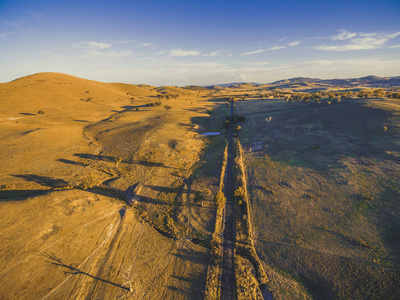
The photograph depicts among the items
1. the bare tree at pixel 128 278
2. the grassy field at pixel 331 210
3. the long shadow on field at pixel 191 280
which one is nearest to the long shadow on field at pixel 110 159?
the long shadow on field at pixel 191 280

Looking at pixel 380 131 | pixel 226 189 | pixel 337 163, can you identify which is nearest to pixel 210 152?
pixel 226 189

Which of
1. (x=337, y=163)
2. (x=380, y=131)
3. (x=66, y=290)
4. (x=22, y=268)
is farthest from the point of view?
(x=380, y=131)

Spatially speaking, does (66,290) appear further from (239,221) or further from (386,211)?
(386,211)

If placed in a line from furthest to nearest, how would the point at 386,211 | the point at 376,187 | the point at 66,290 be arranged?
the point at 376,187 → the point at 386,211 → the point at 66,290

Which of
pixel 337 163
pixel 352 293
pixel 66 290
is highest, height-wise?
pixel 337 163

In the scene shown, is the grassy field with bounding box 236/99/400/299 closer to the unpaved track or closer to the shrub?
the shrub

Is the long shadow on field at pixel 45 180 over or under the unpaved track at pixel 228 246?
over

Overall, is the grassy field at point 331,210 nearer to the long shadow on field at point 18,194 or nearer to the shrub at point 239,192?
the shrub at point 239,192
